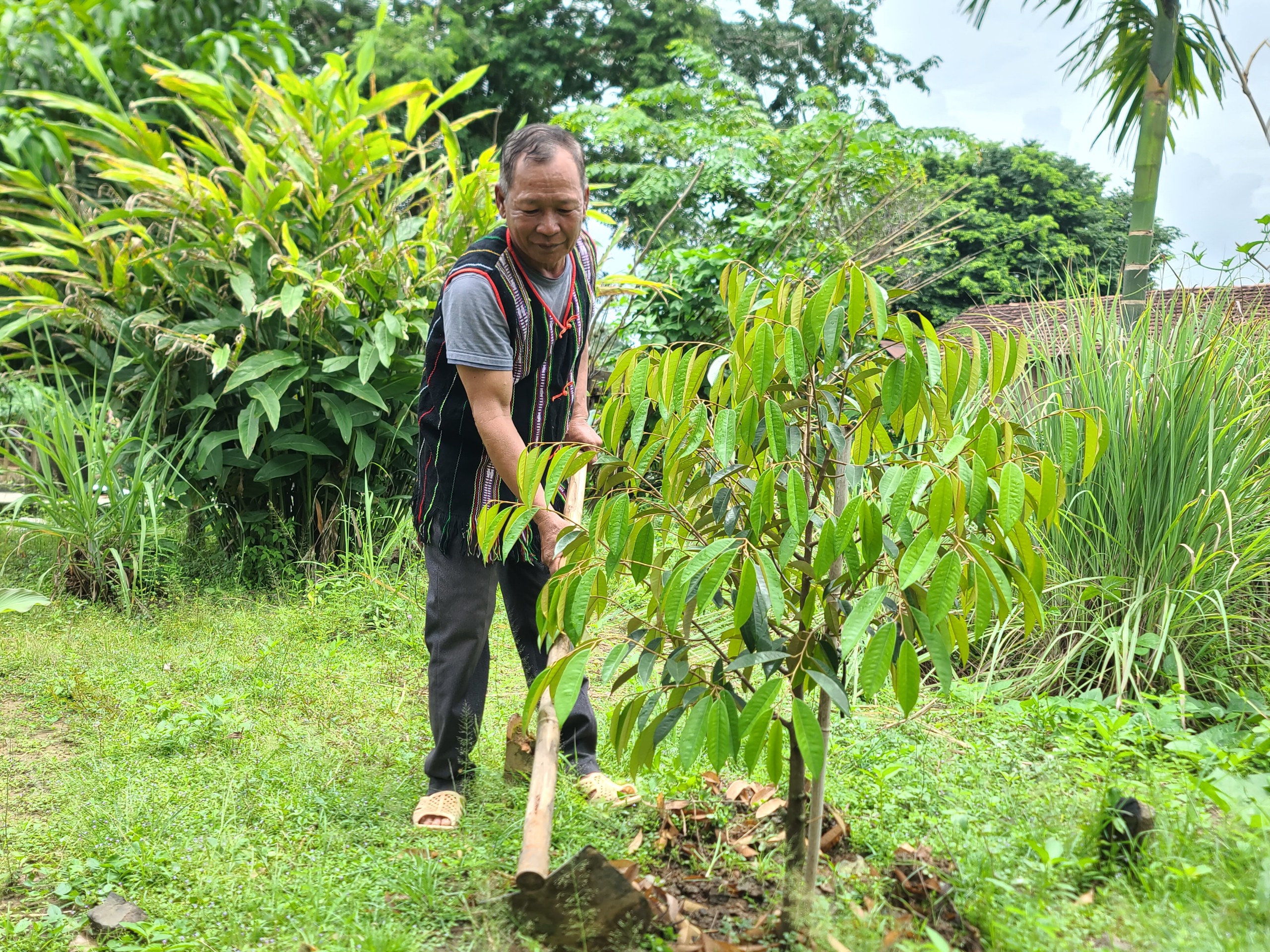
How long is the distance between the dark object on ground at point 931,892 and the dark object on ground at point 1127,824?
12.5 inches

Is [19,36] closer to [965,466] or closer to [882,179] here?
[882,179]

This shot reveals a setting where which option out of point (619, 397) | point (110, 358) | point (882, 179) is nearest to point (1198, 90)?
point (882, 179)

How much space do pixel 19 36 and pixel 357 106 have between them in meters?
4.37

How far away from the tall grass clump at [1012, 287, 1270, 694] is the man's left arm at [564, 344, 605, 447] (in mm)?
1475

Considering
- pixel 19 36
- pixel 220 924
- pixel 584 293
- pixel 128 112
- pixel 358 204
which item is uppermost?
pixel 19 36

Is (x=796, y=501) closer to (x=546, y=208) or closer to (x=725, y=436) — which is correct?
(x=725, y=436)

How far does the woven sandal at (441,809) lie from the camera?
7.39 ft

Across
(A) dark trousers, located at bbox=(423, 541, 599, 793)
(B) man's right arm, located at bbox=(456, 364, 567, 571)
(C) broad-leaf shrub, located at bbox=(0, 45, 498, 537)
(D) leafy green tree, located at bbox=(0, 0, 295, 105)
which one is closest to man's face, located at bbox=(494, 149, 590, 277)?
(B) man's right arm, located at bbox=(456, 364, 567, 571)

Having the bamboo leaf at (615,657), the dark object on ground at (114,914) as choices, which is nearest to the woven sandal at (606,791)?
the bamboo leaf at (615,657)

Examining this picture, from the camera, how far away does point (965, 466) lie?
54.7 inches

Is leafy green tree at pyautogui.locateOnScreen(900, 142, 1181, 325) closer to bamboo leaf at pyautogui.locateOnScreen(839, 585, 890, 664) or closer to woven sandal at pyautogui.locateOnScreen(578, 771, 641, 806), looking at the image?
woven sandal at pyautogui.locateOnScreen(578, 771, 641, 806)

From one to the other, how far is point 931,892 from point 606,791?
0.84 metres

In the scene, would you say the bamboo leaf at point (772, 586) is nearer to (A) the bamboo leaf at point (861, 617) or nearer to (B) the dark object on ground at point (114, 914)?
(A) the bamboo leaf at point (861, 617)

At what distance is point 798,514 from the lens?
1448 millimetres
